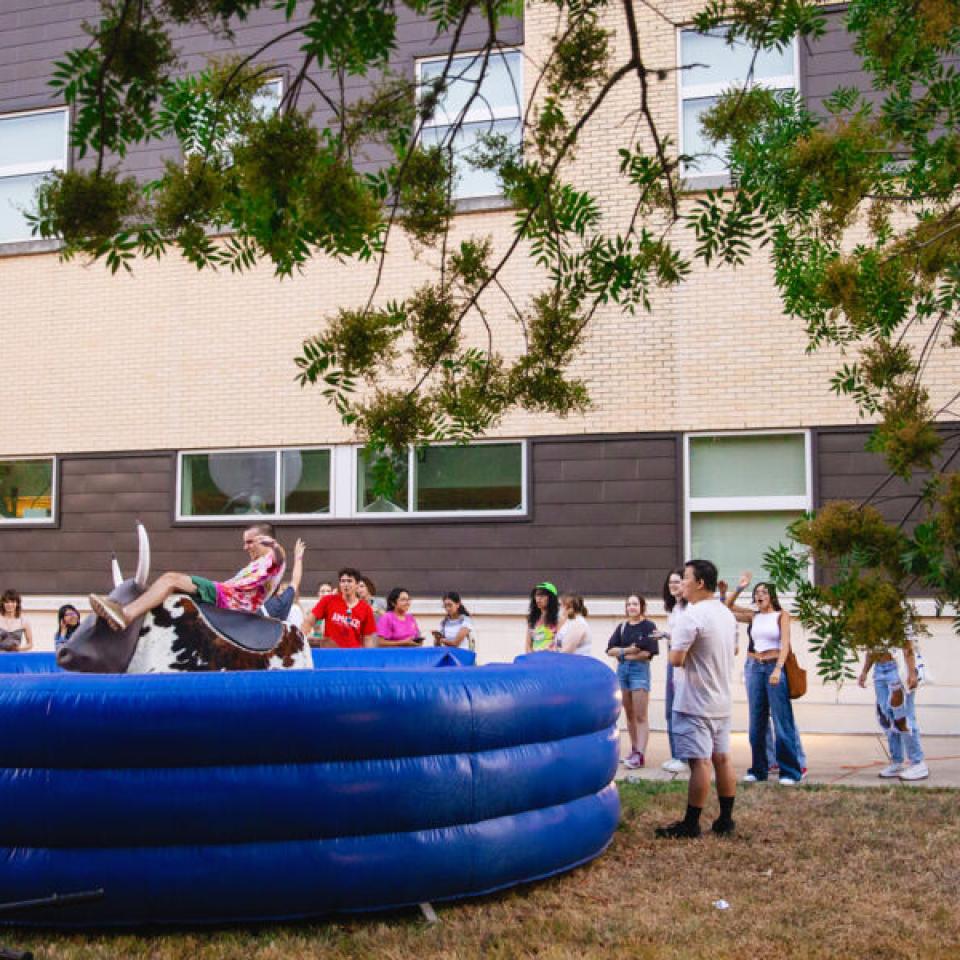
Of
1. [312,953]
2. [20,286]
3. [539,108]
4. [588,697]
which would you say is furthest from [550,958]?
[20,286]

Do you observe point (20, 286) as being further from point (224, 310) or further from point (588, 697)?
point (588, 697)

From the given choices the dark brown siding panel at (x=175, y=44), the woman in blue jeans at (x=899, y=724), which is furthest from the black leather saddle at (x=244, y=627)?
the dark brown siding panel at (x=175, y=44)

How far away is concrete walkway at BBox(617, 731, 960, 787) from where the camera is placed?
33.4 ft

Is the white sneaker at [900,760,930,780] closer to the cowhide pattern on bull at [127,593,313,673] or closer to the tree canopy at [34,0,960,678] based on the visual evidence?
the tree canopy at [34,0,960,678]

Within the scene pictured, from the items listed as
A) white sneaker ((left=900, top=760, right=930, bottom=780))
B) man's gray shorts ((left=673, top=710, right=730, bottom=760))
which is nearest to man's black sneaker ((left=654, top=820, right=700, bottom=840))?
man's gray shorts ((left=673, top=710, right=730, bottom=760))

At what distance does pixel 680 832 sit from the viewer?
7.80 meters

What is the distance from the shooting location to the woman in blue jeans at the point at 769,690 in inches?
391

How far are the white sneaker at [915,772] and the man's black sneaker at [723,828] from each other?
2.78m

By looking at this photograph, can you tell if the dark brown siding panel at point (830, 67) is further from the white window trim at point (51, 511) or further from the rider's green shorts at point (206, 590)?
the white window trim at point (51, 511)

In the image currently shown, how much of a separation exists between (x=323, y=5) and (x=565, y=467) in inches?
442

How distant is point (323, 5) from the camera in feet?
11.7

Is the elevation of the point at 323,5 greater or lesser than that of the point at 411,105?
lesser

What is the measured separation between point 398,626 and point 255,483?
4223 millimetres

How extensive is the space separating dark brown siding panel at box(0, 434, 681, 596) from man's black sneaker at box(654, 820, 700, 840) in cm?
649
